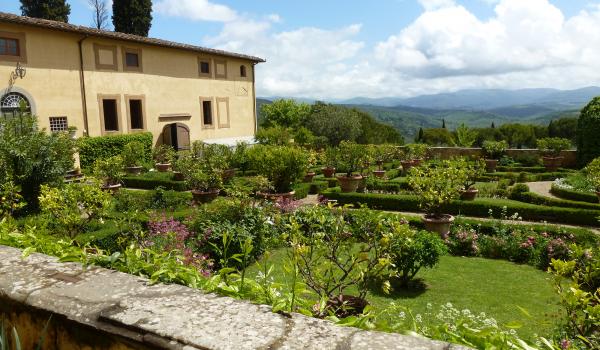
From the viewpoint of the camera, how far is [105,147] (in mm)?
20516

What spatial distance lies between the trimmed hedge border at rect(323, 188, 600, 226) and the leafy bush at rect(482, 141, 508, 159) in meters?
11.1

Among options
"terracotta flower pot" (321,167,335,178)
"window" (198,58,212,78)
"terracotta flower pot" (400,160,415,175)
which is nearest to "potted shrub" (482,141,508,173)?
"terracotta flower pot" (400,160,415,175)

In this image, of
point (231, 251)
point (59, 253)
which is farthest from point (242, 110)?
point (59, 253)

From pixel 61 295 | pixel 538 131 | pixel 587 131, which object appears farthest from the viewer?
pixel 538 131

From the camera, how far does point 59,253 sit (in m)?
2.32

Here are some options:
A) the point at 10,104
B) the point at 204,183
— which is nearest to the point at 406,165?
the point at 204,183

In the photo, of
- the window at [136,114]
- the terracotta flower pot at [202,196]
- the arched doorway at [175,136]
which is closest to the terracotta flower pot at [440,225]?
the terracotta flower pot at [202,196]

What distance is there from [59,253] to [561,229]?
33.3 feet

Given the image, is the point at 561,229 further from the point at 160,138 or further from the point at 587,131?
the point at 160,138

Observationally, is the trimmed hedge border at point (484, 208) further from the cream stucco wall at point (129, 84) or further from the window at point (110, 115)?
the window at point (110, 115)

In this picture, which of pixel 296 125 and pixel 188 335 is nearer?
pixel 188 335

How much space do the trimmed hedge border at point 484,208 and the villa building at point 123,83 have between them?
1241cm

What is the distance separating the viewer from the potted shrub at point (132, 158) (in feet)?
64.4

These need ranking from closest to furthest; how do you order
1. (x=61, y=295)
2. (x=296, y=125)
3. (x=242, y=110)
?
(x=61, y=295), (x=242, y=110), (x=296, y=125)
